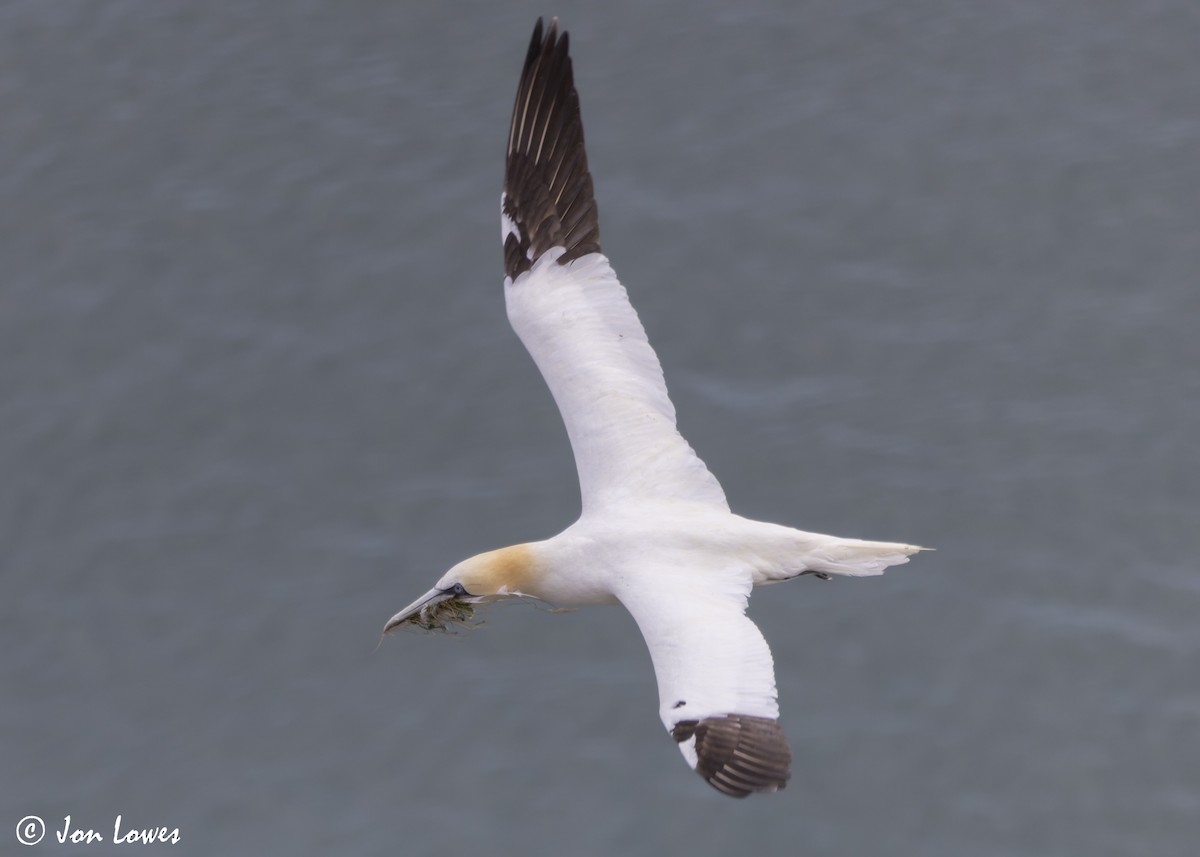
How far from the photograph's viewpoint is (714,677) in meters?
8.38

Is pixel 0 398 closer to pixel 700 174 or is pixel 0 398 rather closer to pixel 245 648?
pixel 245 648

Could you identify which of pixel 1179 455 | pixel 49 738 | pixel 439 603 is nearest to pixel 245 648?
pixel 49 738

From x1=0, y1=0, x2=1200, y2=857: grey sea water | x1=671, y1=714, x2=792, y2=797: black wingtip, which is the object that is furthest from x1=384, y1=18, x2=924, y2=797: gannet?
x1=0, y1=0, x2=1200, y2=857: grey sea water

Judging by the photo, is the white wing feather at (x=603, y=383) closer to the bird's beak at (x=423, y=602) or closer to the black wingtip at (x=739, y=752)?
the bird's beak at (x=423, y=602)

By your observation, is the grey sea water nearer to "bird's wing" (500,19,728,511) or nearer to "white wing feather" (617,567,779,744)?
"bird's wing" (500,19,728,511)

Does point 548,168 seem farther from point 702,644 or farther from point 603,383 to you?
point 702,644

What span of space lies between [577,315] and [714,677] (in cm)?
240

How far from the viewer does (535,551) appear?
31.1ft

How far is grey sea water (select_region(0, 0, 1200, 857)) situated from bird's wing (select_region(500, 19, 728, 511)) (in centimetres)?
196

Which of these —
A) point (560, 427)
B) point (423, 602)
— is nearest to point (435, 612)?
point (423, 602)

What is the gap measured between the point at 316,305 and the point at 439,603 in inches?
160

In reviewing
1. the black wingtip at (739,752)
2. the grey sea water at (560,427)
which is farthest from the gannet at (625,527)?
the grey sea water at (560,427)

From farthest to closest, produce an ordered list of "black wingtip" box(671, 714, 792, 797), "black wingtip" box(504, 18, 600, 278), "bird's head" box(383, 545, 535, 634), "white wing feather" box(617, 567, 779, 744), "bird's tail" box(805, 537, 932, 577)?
"black wingtip" box(504, 18, 600, 278) < "bird's head" box(383, 545, 535, 634) < "bird's tail" box(805, 537, 932, 577) < "white wing feather" box(617, 567, 779, 744) < "black wingtip" box(671, 714, 792, 797)

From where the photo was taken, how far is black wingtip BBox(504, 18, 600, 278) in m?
10.3
